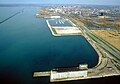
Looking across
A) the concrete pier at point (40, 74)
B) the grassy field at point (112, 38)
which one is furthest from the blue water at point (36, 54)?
the grassy field at point (112, 38)

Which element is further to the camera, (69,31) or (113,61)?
(69,31)

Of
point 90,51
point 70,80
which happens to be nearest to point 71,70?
point 70,80

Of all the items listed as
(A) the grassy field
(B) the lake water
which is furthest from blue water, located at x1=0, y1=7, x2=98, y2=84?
(A) the grassy field

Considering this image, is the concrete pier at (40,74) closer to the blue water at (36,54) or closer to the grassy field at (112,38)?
the blue water at (36,54)

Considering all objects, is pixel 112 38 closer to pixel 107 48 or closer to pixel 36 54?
pixel 107 48

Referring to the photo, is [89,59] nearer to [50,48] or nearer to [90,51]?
[90,51]

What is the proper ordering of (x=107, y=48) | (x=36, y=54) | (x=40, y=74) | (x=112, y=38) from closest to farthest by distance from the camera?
(x=40, y=74) → (x=36, y=54) → (x=107, y=48) → (x=112, y=38)

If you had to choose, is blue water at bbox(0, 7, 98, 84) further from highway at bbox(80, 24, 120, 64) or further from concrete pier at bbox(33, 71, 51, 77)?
highway at bbox(80, 24, 120, 64)

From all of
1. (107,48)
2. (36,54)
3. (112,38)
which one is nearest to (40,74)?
(36,54)
